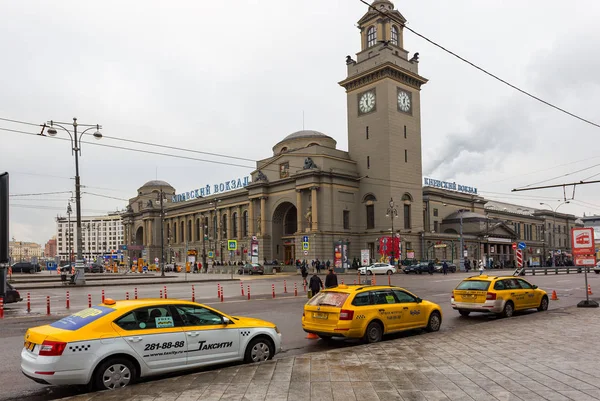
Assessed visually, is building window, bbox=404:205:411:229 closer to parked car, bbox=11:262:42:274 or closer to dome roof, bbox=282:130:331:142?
dome roof, bbox=282:130:331:142

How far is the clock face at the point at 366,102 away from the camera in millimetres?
71744

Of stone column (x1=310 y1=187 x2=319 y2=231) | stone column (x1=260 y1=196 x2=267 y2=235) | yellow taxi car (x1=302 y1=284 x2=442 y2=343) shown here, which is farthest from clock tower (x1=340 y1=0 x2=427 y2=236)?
yellow taxi car (x1=302 y1=284 x2=442 y2=343)

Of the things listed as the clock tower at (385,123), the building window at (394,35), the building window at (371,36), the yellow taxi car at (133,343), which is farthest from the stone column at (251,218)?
the yellow taxi car at (133,343)

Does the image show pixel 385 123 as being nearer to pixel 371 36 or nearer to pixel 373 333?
pixel 371 36

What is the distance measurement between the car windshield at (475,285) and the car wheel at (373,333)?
6347 mm

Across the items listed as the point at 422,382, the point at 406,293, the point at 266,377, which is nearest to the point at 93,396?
the point at 266,377

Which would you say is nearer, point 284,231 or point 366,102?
point 366,102

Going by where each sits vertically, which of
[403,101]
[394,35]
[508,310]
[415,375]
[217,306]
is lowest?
[217,306]

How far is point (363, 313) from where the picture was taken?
1242 centimetres

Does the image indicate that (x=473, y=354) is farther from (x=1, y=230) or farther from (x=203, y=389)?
(x=1, y=230)

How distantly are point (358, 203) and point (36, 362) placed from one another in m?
67.6

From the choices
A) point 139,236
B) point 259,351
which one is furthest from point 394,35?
point 139,236

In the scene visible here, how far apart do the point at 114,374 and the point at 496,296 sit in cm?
1329

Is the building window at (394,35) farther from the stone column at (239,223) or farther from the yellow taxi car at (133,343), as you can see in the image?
the yellow taxi car at (133,343)
